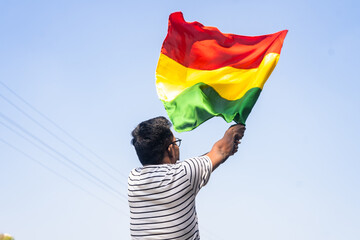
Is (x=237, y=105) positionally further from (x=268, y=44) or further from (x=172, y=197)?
(x=172, y=197)

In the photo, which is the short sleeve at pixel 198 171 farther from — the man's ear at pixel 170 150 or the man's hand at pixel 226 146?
the man's ear at pixel 170 150

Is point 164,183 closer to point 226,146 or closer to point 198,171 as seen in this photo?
point 198,171

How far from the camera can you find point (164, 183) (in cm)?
332

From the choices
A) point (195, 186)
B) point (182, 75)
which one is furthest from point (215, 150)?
point (182, 75)

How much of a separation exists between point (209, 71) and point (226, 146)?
1.70 m

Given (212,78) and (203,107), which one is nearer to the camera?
(203,107)

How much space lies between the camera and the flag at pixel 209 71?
4438 millimetres

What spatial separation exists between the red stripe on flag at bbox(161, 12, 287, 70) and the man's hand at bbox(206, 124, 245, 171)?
4.57ft

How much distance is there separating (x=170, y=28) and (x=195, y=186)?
2.24 m

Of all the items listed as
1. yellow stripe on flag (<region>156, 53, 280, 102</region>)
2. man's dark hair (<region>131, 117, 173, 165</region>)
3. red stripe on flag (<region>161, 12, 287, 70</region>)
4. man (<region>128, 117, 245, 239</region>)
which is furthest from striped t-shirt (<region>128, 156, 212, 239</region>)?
red stripe on flag (<region>161, 12, 287, 70</region>)

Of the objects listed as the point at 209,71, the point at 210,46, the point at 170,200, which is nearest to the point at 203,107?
the point at 209,71

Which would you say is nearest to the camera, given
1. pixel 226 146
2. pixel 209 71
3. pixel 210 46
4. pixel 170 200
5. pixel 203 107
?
pixel 170 200

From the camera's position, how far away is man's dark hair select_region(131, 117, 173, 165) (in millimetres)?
3553

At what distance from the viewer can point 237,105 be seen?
4.42 meters
